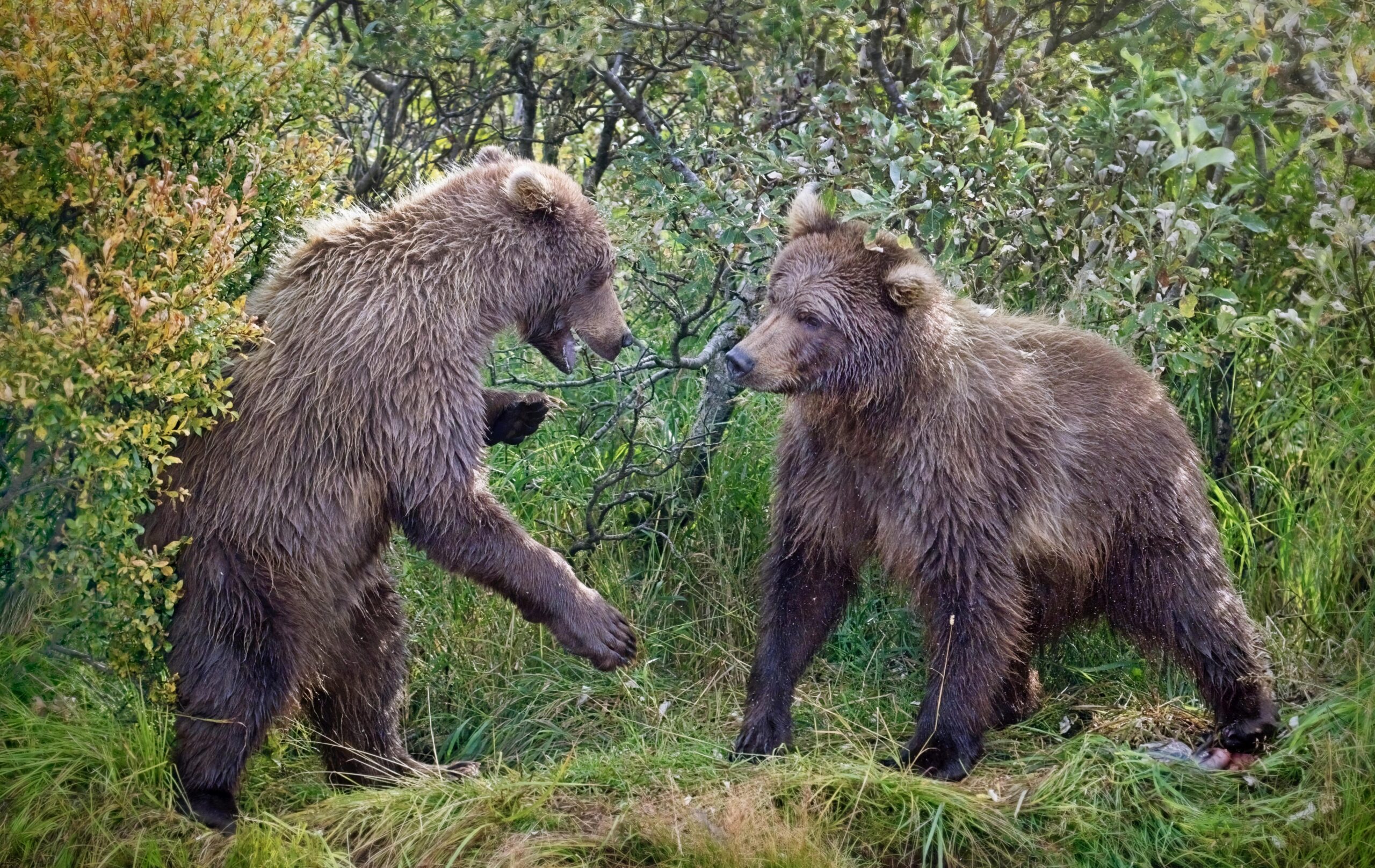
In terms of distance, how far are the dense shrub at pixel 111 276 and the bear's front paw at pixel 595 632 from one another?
1315mm

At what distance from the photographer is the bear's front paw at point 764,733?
488 centimetres

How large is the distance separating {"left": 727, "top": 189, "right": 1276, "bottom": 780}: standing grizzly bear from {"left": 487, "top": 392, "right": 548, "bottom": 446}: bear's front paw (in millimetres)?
959

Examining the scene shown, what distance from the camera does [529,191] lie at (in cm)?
520

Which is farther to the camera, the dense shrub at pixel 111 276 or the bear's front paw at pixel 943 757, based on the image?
the bear's front paw at pixel 943 757

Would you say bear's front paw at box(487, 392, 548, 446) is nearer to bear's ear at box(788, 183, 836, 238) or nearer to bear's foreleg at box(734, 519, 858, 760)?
bear's foreleg at box(734, 519, 858, 760)

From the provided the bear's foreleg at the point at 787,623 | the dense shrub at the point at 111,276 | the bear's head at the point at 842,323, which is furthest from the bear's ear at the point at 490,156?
the bear's foreleg at the point at 787,623

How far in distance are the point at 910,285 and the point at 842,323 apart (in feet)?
0.89

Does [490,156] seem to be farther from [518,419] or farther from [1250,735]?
[1250,735]

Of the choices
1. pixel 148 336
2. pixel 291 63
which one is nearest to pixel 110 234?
pixel 148 336

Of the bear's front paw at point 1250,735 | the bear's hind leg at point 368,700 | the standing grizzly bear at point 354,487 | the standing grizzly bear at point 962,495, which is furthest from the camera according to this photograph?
the bear's hind leg at point 368,700

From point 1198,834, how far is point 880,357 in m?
1.83

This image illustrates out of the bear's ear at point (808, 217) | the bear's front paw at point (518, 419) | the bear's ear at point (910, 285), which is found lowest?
the bear's front paw at point (518, 419)

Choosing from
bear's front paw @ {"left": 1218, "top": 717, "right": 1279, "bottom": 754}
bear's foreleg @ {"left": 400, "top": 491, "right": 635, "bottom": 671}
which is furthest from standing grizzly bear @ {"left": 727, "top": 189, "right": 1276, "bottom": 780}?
bear's foreleg @ {"left": 400, "top": 491, "right": 635, "bottom": 671}

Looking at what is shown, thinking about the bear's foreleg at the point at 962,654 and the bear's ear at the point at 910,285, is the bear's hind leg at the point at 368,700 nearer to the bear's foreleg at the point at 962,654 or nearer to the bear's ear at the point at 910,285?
the bear's foreleg at the point at 962,654
